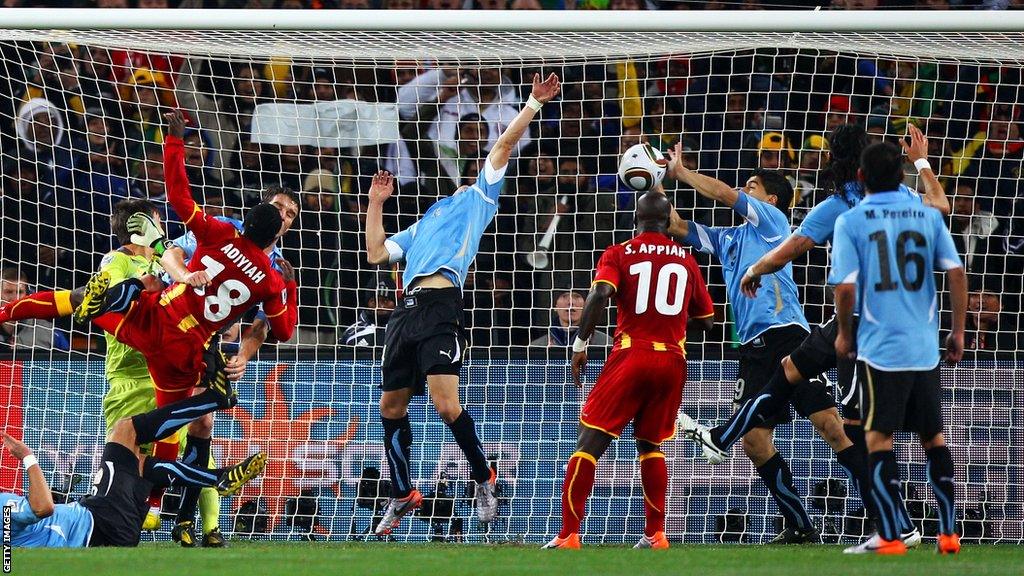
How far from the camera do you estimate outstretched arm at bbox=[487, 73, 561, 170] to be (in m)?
7.95

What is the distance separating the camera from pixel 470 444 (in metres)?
7.94

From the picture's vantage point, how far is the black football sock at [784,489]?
810 centimetres

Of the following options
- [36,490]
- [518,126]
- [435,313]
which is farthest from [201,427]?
[518,126]

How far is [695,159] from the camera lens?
416 inches

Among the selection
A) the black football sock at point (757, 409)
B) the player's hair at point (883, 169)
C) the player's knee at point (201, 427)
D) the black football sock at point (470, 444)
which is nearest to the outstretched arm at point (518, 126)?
the black football sock at point (470, 444)

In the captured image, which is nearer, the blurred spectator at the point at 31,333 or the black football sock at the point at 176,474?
the black football sock at the point at 176,474

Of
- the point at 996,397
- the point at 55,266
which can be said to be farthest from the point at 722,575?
the point at 55,266

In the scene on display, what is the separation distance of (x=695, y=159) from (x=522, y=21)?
2600 millimetres

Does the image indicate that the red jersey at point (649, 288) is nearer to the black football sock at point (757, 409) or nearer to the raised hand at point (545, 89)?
the black football sock at point (757, 409)

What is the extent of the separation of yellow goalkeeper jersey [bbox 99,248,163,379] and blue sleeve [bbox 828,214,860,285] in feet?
13.5

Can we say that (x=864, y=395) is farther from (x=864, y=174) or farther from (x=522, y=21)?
(x=522, y=21)

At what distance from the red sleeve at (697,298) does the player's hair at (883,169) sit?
1303mm

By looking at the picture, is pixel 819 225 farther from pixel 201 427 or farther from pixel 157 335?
pixel 201 427

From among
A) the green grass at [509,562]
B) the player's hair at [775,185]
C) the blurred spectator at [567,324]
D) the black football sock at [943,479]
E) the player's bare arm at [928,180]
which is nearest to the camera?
the green grass at [509,562]
